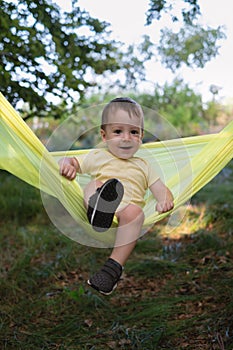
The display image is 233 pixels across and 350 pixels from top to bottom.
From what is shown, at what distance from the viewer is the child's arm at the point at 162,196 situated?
73.9 inches

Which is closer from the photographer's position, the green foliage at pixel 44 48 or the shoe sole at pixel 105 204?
the shoe sole at pixel 105 204

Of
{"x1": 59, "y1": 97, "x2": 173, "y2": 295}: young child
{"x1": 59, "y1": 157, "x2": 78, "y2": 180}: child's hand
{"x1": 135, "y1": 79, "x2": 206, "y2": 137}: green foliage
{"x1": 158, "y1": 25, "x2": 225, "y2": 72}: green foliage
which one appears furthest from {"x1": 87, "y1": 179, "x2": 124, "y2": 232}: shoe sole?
{"x1": 135, "y1": 79, "x2": 206, "y2": 137}: green foliage

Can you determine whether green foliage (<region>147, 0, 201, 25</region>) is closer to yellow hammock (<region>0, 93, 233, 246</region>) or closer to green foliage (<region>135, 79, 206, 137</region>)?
yellow hammock (<region>0, 93, 233, 246</region>)

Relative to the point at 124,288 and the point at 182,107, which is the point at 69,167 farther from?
the point at 182,107

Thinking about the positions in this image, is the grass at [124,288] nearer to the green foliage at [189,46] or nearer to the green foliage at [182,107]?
the green foliage at [189,46]

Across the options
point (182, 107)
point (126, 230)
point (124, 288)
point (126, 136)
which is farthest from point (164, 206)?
point (182, 107)

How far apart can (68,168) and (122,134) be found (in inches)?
8.7

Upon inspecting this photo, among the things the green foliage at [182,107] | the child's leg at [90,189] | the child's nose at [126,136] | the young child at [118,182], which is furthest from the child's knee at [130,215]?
the green foliage at [182,107]

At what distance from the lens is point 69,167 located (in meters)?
1.83

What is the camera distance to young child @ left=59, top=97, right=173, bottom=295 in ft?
5.66

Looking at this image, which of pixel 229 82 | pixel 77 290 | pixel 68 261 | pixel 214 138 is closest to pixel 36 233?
pixel 68 261

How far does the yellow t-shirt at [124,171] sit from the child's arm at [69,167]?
0.06 ft

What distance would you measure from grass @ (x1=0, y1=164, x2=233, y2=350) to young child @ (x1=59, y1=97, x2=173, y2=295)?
0.21m

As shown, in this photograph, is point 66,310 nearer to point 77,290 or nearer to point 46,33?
point 77,290
